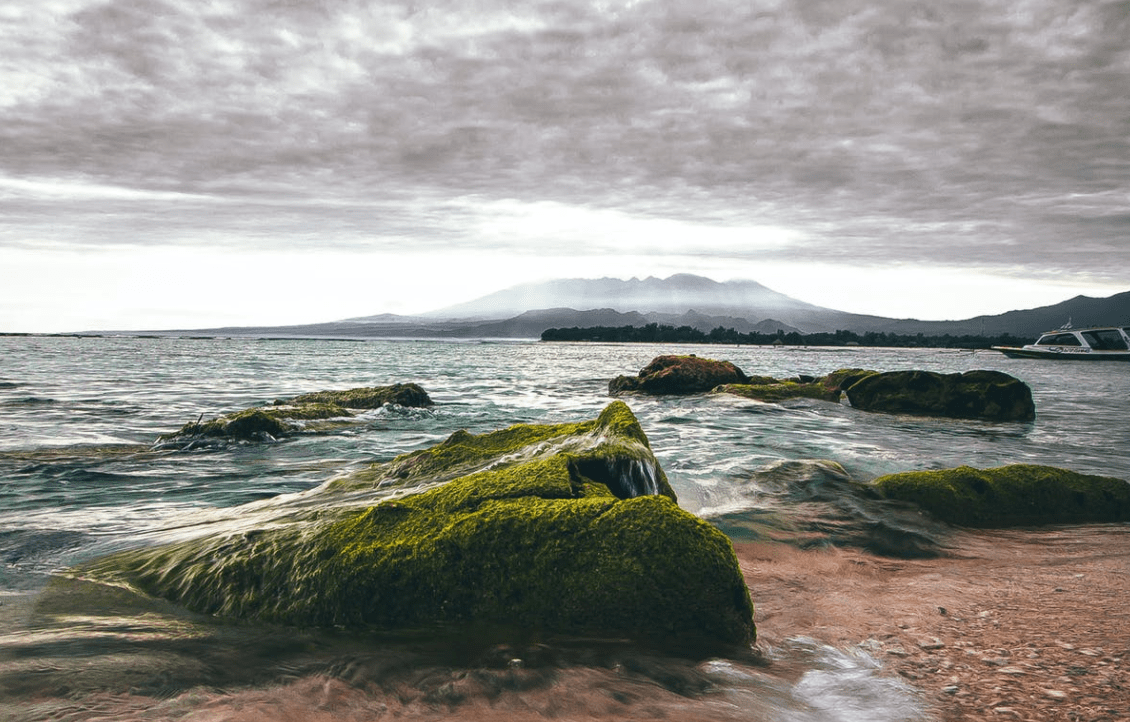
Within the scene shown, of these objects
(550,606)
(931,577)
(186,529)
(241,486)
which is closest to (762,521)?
(931,577)

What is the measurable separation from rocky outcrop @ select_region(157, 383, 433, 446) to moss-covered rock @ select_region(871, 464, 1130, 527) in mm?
10239

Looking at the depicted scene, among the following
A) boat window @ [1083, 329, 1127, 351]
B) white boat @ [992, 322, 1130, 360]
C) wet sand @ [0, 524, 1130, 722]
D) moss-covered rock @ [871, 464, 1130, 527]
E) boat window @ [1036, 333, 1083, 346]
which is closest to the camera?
wet sand @ [0, 524, 1130, 722]

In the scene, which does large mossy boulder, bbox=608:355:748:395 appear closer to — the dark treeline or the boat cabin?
the boat cabin

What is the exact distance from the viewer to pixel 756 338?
156 metres

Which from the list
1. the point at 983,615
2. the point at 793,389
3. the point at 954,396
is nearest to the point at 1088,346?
the point at 793,389

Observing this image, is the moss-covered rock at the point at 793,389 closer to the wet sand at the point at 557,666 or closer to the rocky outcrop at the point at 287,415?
the rocky outcrop at the point at 287,415

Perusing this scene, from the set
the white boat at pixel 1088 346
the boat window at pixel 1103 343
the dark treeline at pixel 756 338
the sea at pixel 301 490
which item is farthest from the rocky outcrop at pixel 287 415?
the dark treeline at pixel 756 338

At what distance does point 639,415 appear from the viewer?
1659cm

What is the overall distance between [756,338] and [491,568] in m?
160

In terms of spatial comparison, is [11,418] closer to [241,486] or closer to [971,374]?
[241,486]

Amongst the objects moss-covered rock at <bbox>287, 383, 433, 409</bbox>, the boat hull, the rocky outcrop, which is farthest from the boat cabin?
the rocky outcrop

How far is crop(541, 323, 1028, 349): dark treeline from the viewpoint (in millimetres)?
137000

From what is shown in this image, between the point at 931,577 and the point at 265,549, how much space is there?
5033 mm

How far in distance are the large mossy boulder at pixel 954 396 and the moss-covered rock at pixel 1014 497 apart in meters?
10.7
